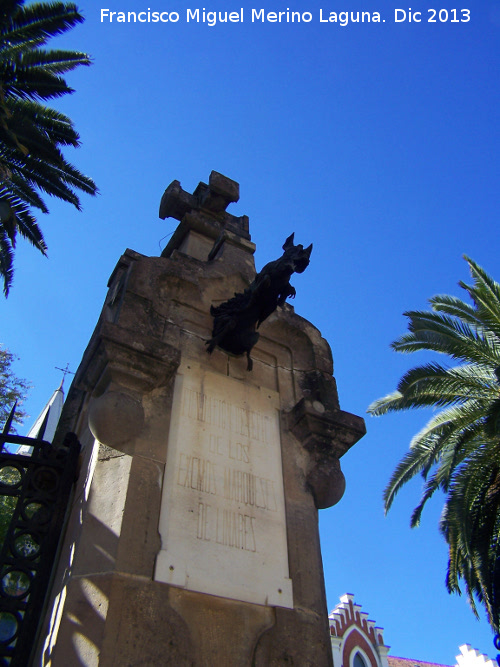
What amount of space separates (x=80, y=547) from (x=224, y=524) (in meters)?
1.05

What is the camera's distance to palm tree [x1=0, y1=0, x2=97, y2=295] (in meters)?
10.6

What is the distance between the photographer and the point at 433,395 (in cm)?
1178

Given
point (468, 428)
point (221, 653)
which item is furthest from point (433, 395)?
point (221, 653)

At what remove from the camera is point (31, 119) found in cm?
1118

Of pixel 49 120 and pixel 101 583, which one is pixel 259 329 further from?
pixel 49 120

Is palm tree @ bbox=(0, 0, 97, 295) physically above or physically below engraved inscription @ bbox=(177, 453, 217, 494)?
above

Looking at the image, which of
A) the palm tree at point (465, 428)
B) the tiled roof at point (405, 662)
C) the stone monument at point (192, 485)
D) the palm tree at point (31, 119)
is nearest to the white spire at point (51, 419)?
the palm tree at point (31, 119)

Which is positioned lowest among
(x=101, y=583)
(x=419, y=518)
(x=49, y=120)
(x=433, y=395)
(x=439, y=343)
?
(x=101, y=583)

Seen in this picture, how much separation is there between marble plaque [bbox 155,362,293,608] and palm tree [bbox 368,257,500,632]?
22.1 feet

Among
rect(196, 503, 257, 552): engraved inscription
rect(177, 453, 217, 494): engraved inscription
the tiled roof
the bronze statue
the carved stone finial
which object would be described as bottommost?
rect(196, 503, 257, 552): engraved inscription

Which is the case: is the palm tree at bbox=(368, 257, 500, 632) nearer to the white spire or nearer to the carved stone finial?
the carved stone finial

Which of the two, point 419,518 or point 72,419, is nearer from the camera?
point 72,419

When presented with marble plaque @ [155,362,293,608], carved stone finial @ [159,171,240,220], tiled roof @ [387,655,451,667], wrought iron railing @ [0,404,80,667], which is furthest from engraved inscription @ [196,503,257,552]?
tiled roof @ [387,655,451,667]

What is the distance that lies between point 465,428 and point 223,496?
8.90 meters
